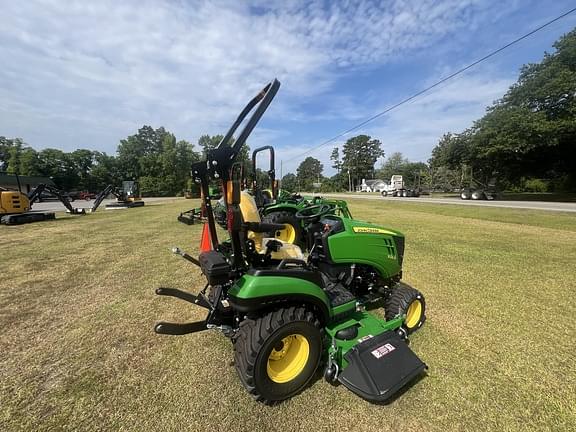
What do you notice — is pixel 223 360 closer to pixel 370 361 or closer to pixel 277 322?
pixel 277 322

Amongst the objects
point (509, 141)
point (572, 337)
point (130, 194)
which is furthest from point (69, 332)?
point (509, 141)

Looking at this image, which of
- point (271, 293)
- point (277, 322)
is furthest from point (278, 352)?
point (271, 293)

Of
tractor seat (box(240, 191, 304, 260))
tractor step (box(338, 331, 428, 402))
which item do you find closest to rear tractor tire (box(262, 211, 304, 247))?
tractor seat (box(240, 191, 304, 260))

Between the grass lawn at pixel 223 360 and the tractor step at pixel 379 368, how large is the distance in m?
0.19

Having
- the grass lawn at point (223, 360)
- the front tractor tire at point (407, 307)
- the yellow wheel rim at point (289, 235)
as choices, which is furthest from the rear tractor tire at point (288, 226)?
the front tractor tire at point (407, 307)

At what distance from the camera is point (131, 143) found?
5497 centimetres

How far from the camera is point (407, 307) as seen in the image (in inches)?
111

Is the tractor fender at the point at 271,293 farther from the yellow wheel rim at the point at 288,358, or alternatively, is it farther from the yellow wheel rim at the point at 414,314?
the yellow wheel rim at the point at 414,314

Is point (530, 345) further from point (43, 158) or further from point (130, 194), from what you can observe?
point (43, 158)

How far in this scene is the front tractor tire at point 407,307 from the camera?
285 cm

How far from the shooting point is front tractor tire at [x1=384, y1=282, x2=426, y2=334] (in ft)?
9.34

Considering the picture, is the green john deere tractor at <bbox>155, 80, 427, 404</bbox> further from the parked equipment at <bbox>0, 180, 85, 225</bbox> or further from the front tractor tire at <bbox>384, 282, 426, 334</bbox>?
the parked equipment at <bbox>0, 180, 85, 225</bbox>

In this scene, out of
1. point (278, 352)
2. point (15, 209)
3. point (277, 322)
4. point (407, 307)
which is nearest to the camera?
point (277, 322)

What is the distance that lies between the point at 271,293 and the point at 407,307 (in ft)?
5.16
